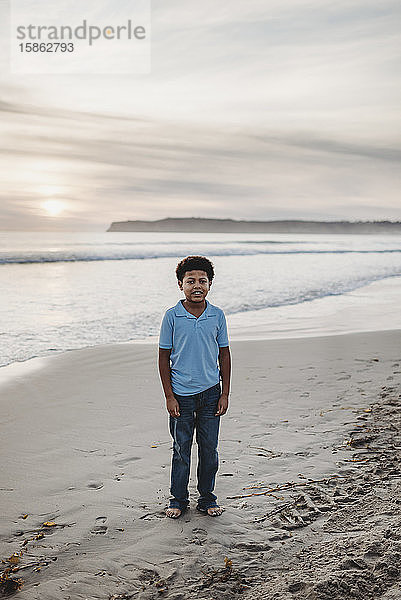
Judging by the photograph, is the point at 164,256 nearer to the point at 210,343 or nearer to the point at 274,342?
the point at 274,342

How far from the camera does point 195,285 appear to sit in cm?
353

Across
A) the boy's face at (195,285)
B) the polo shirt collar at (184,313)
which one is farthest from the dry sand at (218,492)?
the boy's face at (195,285)

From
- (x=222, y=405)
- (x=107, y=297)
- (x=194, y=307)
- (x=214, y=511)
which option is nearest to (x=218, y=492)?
(x=214, y=511)

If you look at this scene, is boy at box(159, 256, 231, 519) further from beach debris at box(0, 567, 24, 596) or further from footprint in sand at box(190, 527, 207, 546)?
beach debris at box(0, 567, 24, 596)

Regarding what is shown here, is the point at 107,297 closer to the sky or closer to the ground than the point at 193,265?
closer to the ground

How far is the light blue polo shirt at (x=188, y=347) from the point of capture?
11.6 ft

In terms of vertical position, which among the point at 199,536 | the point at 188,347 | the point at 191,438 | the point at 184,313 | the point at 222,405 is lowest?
the point at 199,536

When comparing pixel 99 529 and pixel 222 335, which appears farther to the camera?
pixel 222 335

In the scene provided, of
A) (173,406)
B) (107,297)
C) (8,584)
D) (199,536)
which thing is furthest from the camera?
(107,297)

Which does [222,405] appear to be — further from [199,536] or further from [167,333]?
[199,536]

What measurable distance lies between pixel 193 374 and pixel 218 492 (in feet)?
3.12

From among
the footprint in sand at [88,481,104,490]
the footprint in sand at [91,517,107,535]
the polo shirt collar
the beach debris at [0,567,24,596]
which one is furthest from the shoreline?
the beach debris at [0,567,24,596]

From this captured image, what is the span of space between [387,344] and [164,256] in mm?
29703

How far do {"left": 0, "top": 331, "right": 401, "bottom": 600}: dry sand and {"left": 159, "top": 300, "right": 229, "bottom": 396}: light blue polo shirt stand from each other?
853 millimetres
